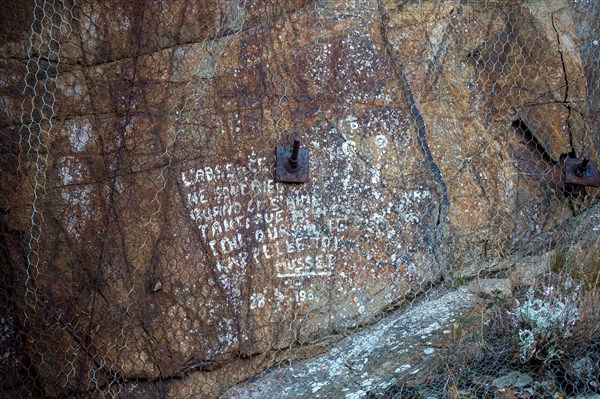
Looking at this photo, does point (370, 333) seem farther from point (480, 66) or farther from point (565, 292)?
point (480, 66)

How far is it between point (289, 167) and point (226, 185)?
31cm

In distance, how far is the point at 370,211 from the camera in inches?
150

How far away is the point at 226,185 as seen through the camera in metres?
3.68

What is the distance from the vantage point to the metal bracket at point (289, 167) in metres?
3.71

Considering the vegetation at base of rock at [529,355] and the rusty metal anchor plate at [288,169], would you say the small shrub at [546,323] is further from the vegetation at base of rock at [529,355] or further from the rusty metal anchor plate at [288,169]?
the rusty metal anchor plate at [288,169]

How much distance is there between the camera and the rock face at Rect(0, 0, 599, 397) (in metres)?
3.57

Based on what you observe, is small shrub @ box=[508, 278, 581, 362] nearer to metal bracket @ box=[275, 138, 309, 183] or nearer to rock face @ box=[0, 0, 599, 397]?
rock face @ box=[0, 0, 599, 397]

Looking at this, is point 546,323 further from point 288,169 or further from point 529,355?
point 288,169

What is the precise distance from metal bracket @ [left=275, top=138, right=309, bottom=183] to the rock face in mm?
45

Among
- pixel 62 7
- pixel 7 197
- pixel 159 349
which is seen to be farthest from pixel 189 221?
pixel 62 7

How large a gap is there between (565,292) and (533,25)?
60.3 inches

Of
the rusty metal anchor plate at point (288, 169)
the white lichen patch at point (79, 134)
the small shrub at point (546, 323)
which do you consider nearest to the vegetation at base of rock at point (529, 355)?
the small shrub at point (546, 323)

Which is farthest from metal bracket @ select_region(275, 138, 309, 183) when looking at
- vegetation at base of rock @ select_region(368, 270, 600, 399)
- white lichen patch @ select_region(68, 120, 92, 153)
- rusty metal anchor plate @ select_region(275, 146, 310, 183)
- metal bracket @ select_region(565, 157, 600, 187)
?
metal bracket @ select_region(565, 157, 600, 187)

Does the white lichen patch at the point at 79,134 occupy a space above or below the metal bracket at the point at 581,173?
above
